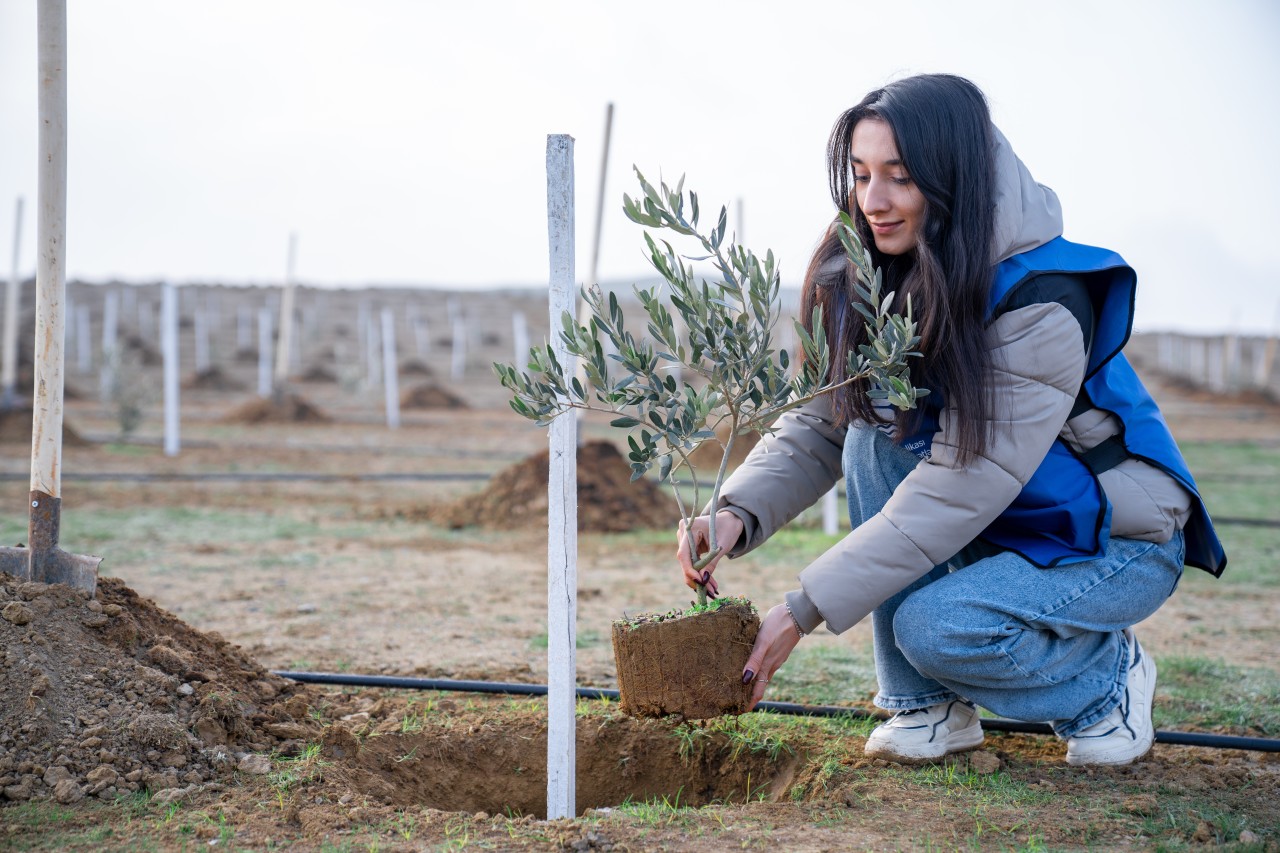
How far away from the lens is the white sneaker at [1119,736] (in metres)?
2.54

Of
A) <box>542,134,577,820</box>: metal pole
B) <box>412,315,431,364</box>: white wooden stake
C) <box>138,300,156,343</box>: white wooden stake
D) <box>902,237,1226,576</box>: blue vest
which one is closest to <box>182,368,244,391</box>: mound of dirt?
<box>412,315,431,364</box>: white wooden stake

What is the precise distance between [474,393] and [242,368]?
7.98m

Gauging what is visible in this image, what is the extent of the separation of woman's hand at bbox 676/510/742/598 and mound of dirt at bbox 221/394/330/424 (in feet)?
51.9

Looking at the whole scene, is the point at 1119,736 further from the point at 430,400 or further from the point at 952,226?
the point at 430,400

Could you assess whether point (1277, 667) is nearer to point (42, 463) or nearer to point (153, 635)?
point (153, 635)

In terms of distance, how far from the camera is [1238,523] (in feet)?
25.0

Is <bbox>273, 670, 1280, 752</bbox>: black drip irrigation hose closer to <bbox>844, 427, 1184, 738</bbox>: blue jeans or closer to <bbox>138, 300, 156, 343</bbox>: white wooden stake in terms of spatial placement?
<bbox>844, 427, 1184, 738</bbox>: blue jeans

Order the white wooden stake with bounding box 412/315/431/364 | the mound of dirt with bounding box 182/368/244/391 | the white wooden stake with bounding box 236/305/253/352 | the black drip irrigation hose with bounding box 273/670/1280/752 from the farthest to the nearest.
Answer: the white wooden stake with bounding box 412/315/431/364 < the white wooden stake with bounding box 236/305/253/352 < the mound of dirt with bounding box 182/368/244/391 < the black drip irrigation hose with bounding box 273/670/1280/752

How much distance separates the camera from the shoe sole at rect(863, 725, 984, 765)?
8.50ft

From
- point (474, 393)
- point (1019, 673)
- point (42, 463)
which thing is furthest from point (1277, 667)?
point (474, 393)

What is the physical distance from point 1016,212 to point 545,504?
18.9ft

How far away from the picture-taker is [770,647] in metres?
2.26

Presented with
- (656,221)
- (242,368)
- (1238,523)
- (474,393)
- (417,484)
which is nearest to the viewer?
(656,221)

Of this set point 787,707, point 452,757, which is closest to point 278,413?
point 452,757
